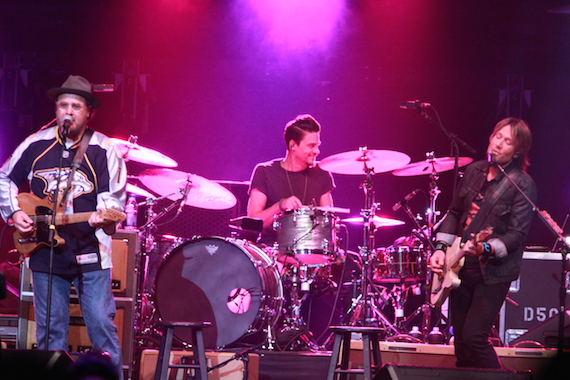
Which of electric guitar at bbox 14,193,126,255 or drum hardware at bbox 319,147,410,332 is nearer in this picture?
electric guitar at bbox 14,193,126,255

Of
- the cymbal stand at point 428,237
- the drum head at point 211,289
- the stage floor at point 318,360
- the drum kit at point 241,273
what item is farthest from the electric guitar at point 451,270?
the cymbal stand at point 428,237

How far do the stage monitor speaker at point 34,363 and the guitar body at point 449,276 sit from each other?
2828 millimetres

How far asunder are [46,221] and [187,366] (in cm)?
154

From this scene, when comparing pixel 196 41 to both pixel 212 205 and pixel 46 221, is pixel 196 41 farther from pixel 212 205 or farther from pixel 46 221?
pixel 46 221

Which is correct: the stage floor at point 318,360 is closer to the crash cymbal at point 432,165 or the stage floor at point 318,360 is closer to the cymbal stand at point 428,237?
the cymbal stand at point 428,237

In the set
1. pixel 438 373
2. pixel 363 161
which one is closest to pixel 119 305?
pixel 363 161

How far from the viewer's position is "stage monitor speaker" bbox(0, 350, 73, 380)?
90.6 inches

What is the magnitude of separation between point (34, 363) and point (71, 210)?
2319mm

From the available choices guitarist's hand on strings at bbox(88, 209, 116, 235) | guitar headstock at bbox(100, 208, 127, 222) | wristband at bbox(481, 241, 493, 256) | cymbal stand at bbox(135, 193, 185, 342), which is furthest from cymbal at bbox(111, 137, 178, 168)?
wristband at bbox(481, 241, 493, 256)

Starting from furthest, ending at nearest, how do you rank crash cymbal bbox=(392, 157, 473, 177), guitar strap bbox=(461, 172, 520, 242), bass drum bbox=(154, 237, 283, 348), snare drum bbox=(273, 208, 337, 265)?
crash cymbal bbox=(392, 157, 473, 177)
snare drum bbox=(273, 208, 337, 265)
bass drum bbox=(154, 237, 283, 348)
guitar strap bbox=(461, 172, 520, 242)

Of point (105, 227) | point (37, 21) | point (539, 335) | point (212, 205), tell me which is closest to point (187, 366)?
point (105, 227)

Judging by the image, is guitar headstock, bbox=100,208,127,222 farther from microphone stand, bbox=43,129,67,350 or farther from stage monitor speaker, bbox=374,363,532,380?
stage monitor speaker, bbox=374,363,532,380

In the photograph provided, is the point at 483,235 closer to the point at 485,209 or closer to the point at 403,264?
the point at 485,209

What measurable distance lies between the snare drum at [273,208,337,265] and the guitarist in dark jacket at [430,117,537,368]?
1632mm
